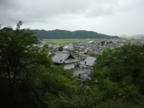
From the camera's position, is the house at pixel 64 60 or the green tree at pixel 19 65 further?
the house at pixel 64 60

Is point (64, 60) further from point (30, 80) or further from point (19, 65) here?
point (19, 65)

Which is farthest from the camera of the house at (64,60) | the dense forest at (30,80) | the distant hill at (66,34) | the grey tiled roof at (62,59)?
the distant hill at (66,34)

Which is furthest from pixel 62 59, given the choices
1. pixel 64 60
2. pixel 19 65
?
pixel 19 65

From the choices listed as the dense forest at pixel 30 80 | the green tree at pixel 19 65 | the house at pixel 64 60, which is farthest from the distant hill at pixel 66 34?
the green tree at pixel 19 65

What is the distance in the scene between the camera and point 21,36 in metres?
8.03

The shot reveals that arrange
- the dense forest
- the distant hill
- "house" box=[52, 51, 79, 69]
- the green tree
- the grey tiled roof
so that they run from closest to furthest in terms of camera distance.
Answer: the dense forest, the green tree, "house" box=[52, 51, 79, 69], the grey tiled roof, the distant hill

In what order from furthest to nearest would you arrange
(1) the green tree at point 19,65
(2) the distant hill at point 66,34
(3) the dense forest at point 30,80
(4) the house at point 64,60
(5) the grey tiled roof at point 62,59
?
(2) the distant hill at point 66,34 → (5) the grey tiled roof at point 62,59 → (4) the house at point 64,60 → (1) the green tree at point 19,65 → (3) the dense forest at point 30,80

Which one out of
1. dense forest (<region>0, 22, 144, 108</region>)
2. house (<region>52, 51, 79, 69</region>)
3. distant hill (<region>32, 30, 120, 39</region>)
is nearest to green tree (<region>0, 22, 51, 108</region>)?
dense forest (<region>0, 22, 144, 108</region>)

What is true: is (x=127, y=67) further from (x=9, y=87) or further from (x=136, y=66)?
(x=9, y=87)

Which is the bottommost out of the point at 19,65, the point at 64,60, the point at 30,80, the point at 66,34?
the point at 64,60

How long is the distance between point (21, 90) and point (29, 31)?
3323 mm

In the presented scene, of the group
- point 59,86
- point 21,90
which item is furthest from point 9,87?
point 59,86

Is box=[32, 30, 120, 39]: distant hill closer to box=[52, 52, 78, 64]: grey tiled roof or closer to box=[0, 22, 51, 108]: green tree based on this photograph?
box=[52, 52, 78, 64]: grey tiled roof

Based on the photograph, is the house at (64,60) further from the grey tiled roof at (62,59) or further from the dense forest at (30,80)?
the dense forest at (30,80)
